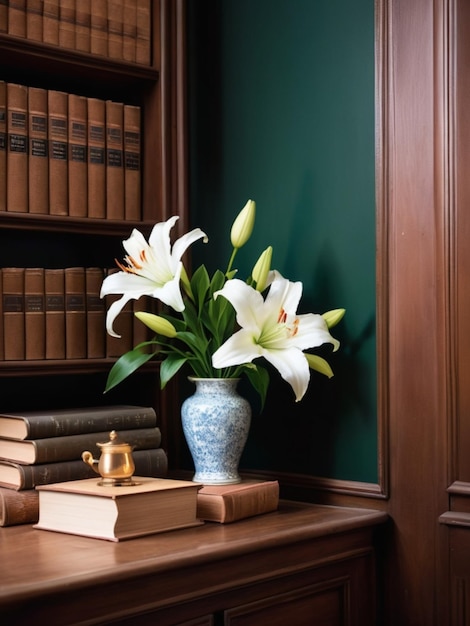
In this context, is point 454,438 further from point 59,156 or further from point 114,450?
point 59,156

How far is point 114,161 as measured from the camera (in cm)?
226

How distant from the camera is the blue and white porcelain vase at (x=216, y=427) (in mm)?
2014

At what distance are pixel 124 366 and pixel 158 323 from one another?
0.42 feet

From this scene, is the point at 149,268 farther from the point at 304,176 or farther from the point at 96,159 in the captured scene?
the point at 304,176

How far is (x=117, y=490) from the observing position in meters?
1.73

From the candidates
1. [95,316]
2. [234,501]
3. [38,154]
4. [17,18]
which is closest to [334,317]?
[234,501]

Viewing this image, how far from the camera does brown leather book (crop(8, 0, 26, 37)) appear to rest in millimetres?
2088

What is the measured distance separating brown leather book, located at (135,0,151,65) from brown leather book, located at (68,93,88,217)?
203 mm

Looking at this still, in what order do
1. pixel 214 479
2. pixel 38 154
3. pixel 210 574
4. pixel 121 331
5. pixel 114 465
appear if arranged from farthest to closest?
pixel 121 331, pixel 38 154, pixel 214 479, pixel 114 465, pixel 210 574

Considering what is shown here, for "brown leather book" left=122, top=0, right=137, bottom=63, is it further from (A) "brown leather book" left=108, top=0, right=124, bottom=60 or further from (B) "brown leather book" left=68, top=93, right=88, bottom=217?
(B) "brown leather book" left=68, top=93, right=88, bottom=217

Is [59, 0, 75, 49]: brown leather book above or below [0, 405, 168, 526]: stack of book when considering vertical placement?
above

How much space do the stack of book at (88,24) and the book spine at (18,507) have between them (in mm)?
1027

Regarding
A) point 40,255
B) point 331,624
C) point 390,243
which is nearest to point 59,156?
point 40,255

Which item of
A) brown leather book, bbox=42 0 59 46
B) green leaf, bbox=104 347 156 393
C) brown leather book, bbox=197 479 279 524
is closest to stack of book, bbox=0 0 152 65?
brown leather book, bbox=42 0 59 46
